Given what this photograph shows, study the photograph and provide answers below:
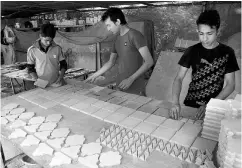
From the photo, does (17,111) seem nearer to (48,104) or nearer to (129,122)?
(48,104)

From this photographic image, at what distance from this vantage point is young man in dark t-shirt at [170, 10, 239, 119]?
6.04 ft

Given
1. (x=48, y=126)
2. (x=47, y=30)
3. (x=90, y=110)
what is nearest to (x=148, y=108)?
(x=90, y=110)

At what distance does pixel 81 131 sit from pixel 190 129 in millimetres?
926

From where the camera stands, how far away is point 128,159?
1.30m

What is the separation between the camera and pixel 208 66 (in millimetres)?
2002

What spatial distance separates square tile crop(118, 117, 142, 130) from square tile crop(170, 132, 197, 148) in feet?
1.19

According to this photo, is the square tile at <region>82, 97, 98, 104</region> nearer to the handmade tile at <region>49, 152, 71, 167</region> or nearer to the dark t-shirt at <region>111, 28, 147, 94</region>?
the dark t-shirt at <region>111, 28, 147, 94</region>

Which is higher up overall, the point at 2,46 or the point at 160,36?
the point at 160,36

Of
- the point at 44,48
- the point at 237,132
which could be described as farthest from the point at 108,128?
the point at 44,48

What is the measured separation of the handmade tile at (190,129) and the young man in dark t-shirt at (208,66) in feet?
0.57

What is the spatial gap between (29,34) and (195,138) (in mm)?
8659

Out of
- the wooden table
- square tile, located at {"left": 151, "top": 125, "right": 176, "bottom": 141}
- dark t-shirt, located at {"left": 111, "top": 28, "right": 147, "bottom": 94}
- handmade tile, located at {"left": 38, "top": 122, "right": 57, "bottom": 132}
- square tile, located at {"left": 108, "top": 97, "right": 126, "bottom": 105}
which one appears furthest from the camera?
dark t-shirt, located at {"left": 111, "top": 28, "right": 147, "bottom": 94}

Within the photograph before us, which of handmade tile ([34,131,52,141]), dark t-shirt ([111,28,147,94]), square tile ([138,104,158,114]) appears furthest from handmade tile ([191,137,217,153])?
dark t-shirt ([111,28,147,94])

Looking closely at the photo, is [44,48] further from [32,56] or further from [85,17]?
[85,17]
